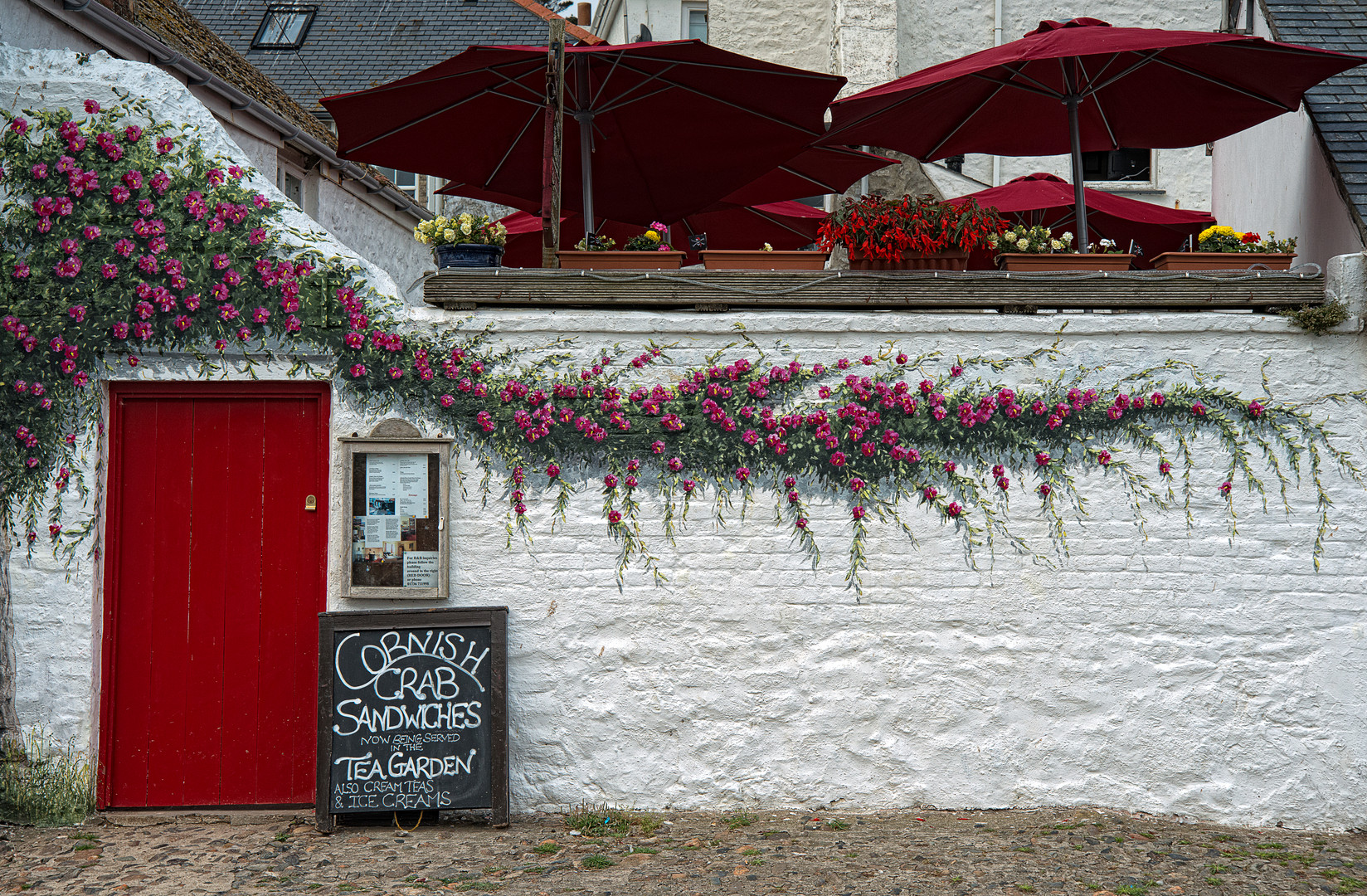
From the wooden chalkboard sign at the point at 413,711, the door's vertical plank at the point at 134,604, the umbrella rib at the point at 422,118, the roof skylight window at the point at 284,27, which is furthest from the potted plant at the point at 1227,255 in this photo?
the roof skylight window at the point at 284,27

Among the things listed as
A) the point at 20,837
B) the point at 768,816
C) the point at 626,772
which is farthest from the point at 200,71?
the point at 768,816

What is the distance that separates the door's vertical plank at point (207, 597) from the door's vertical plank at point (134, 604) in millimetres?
202

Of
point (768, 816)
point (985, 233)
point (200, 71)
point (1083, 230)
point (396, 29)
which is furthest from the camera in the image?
point (396, 29)

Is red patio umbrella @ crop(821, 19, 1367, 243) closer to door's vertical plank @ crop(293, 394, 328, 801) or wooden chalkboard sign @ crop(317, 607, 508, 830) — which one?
door's vertical plank @ crop(293, 394, 328, 801)

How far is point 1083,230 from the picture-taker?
6160mm

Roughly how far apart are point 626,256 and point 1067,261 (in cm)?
229

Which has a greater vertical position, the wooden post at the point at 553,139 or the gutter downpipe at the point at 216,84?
the gutter downpipe at the point at 216,84

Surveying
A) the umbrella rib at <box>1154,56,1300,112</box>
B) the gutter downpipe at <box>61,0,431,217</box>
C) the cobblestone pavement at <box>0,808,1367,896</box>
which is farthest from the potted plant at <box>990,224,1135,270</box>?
the gutter downpipe at <box>61,0,431,217</box>

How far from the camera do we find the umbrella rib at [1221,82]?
611 centimetres

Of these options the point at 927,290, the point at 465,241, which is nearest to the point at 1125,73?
the point at 927,290

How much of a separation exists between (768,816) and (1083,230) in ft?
12.0

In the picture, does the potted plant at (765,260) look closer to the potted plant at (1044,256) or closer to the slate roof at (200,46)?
the potted plant at (1044,256)

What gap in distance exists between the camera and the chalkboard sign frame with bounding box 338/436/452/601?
17.2 feet

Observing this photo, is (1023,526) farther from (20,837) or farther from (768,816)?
(20,837)
